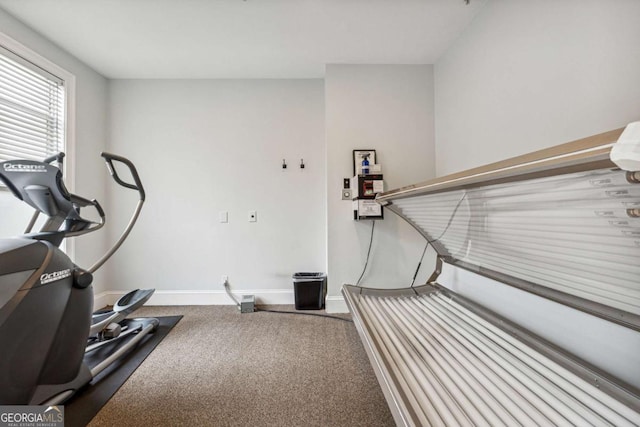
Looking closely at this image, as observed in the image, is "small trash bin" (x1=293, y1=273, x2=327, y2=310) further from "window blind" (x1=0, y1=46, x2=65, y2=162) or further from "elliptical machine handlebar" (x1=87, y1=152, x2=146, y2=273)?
"window blind" (x1=0, y1=46, x2=65, y2=162)

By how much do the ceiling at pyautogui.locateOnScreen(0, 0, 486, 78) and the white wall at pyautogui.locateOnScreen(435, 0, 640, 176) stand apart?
1.14ft

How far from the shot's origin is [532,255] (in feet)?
2.93

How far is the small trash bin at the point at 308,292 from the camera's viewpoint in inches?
95.9

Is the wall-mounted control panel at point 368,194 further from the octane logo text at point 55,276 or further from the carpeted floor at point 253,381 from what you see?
the octane logo text at point 55,276

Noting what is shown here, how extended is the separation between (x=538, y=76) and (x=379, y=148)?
127 centimetres

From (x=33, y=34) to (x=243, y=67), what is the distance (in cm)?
165

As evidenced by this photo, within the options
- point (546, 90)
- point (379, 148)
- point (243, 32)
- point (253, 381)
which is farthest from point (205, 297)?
point (546, 90)

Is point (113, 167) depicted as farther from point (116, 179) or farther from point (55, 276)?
point (55, 276)

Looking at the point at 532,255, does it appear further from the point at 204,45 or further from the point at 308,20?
the point at 204,45

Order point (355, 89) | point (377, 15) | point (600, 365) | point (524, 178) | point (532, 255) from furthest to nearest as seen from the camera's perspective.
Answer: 1. point (355, 89)
2. point (377, 15)
3. point (532, 255)
4. point (600, 365)
5. point (524, 178)

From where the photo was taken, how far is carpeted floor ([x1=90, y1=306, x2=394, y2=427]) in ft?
3.87

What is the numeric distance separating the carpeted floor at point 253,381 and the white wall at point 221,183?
28.8 inches

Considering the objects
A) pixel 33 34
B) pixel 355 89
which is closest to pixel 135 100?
pixel 33 34

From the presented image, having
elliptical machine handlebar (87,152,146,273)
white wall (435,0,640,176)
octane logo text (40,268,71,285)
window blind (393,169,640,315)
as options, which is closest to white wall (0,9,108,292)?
elliptical machine handlebar (87,152,146,273)
